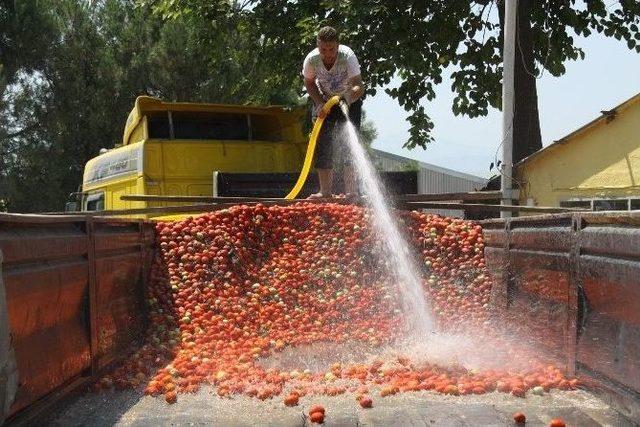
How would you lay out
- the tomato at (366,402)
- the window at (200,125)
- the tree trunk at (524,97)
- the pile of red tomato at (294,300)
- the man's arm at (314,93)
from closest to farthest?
1. the tomato at (366,402)
2. the pile of red tomato at (294,300)
3. the man's arm at (314,93)
4. the window at (200,125)
5. the tree trunk at (524,97)

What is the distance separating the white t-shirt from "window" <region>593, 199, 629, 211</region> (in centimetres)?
619

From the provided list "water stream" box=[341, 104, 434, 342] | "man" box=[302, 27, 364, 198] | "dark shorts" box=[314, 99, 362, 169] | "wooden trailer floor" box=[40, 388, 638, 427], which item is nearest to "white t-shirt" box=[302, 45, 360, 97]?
"man" box=[302, 27, 364, 198]

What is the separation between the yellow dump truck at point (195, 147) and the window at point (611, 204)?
5.07 meters

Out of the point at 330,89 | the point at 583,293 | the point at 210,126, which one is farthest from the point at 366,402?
the point at 210,126

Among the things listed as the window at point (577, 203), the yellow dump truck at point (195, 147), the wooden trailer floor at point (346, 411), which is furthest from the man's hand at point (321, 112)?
the window at point (577, 203)

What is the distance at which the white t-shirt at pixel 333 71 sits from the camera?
24.5 feet

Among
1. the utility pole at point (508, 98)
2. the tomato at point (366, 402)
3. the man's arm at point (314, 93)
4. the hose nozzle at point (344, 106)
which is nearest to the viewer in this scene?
the tomato at point (366, 402)

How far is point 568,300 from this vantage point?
427 centimetres

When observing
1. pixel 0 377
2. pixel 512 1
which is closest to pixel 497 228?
pixel 0 377

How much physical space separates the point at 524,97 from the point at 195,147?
6.28 m

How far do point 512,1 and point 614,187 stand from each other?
3.60 meters

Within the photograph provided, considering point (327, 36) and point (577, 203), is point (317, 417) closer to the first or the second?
point (327, 36)

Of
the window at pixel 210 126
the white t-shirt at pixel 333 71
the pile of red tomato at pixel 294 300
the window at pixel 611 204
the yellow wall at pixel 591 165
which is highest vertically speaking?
the white t-shirt at pixel 333 71

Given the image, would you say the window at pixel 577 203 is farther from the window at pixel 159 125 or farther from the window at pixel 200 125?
the window at pixel 159 125
